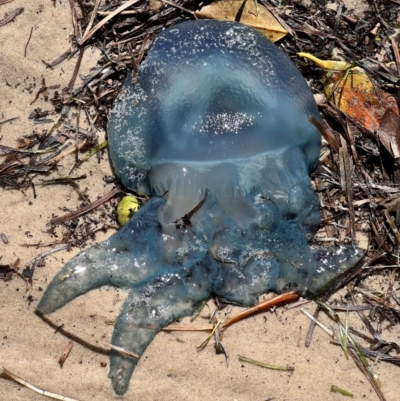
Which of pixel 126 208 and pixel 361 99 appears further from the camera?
pixel 361 99

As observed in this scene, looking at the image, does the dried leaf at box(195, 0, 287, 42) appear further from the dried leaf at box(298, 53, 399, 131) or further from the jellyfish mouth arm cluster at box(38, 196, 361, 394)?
the jellyfish mouth arm cluster at box(38, 196, 361, 394)

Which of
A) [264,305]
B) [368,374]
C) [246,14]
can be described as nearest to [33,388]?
[264,305]

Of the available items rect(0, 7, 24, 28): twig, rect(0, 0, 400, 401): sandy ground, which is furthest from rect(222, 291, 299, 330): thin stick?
rect(0, 7, 24, 28): twig

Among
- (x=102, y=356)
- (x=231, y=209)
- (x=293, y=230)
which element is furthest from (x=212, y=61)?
(x=102, y=356)

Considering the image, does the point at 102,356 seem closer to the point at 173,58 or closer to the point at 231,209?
the point at 231,209

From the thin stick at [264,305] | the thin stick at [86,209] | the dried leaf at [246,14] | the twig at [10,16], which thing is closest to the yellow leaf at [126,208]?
the thin stick at [86,209]

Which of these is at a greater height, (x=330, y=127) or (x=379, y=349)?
(x=330, y=127)

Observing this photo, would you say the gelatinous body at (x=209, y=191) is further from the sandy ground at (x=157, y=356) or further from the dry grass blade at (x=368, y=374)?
the dry grass blade at (x=368, y=374)

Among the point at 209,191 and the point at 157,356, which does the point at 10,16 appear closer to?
the point at 209,191
